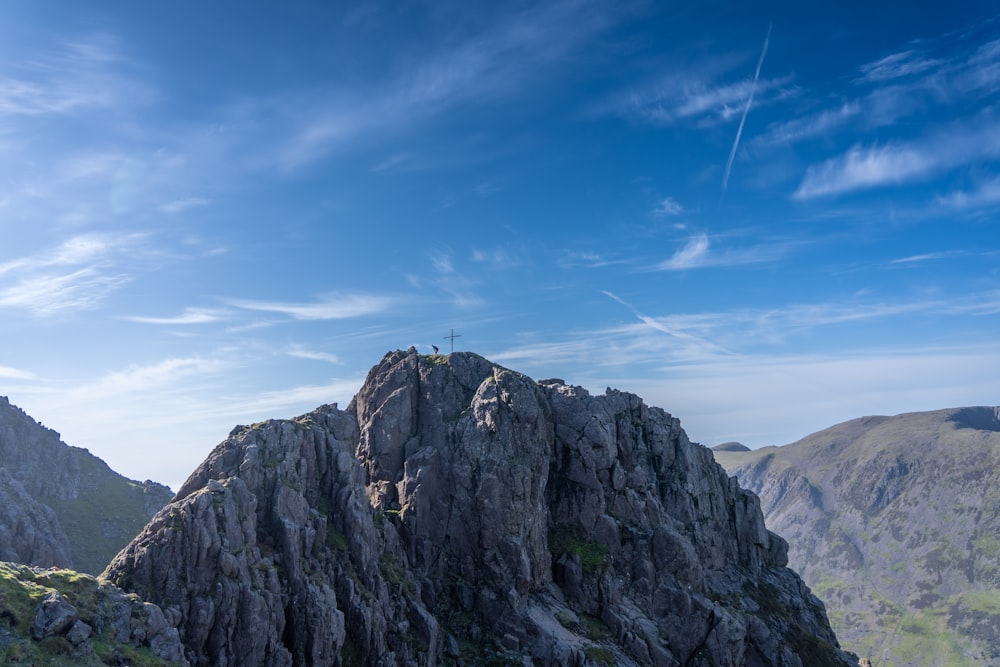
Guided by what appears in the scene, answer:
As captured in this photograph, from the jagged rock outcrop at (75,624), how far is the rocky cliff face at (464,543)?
10.4 meters

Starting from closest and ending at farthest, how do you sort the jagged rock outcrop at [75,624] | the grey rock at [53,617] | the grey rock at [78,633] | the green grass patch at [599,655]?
the jagged rock outcrop at [75,624] → the grey rock at [53,617] → the grey rock at [78,633] → the green grass patch at [599,655]

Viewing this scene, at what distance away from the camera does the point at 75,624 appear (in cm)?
5897

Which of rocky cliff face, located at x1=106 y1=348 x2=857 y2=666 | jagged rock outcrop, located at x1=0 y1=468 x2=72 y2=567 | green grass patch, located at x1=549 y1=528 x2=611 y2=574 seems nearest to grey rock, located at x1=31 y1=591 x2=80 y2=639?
rocky cliff face, located at x1=106 y1=348 x2=857 y2=666

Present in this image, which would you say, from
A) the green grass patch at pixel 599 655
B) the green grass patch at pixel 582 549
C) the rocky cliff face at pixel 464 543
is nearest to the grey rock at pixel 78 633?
the rocky cliff face at pixel 464 543

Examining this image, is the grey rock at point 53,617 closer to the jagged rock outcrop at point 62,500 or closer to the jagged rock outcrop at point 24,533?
the jagged rock outcrop at point 24,533

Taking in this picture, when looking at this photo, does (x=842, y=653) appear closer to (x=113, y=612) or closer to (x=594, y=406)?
(x=594, y=406)

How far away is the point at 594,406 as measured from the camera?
5595 inches

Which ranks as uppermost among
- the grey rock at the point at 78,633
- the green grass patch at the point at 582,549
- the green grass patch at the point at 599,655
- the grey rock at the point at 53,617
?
the grey rock at the point at 53,617

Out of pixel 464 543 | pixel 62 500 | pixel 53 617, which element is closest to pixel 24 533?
pixel 62 500

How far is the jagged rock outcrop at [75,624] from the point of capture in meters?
55.2

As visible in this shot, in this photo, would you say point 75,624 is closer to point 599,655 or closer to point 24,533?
point 599,655

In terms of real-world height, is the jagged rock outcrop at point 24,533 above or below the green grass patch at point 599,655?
above

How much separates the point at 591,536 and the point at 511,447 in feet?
82.2

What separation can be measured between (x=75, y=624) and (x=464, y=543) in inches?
2664
